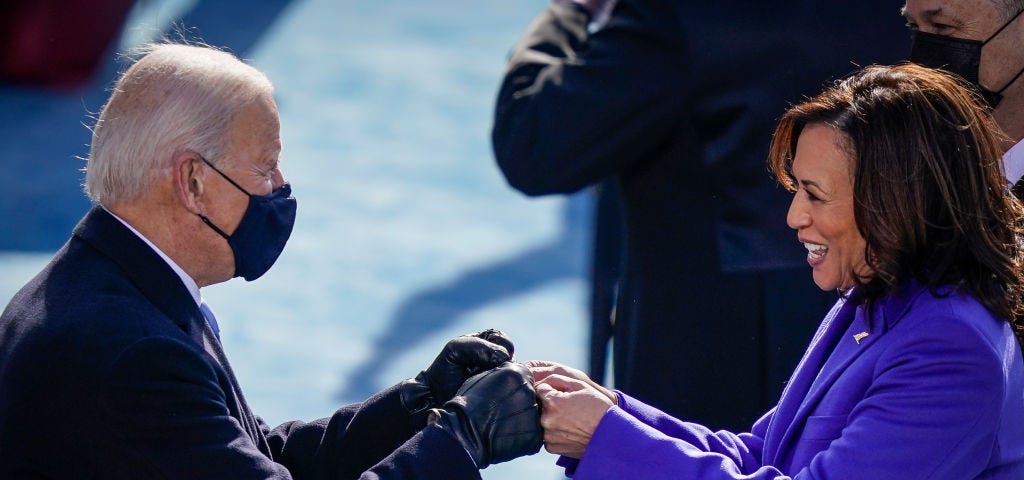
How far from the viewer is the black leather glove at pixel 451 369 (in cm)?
298

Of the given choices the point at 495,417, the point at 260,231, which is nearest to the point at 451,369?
the point at 495,417

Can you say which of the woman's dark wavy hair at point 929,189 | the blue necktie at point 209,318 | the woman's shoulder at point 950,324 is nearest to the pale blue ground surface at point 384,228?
the blue necktie at point 209,318

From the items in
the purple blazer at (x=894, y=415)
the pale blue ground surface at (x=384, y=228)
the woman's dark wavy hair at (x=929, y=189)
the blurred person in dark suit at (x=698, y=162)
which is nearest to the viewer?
the purple blazer at (x=894, y=415)

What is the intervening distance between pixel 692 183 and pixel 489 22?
27.6 ft

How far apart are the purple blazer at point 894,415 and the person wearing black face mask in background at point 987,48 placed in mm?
696

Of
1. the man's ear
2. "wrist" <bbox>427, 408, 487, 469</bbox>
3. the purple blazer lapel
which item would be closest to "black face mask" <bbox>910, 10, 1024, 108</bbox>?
the purple blazer lapel

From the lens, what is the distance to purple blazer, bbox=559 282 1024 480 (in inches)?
90.0

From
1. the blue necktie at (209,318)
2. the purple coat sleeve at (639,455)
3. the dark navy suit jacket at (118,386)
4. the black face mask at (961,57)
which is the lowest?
the purple coat sleeve at (639,455)

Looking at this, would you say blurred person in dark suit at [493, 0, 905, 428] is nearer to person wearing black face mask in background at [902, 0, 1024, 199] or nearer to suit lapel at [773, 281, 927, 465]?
person wearing black face mask in background at [902, 0, 1024, 199]

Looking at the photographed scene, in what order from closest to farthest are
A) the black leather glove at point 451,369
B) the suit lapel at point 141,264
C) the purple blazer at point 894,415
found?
the purple blazer at point 894,415
the suit lapel at point 141,264
the black leather glove at point 451,369

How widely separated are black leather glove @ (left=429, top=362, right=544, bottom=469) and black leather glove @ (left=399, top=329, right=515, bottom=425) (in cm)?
24

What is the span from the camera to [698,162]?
3611 mm

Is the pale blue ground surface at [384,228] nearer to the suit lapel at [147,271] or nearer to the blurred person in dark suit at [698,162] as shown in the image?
the blurred person in dark suit at [698,162]

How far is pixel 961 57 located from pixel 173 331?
1.80 metres
